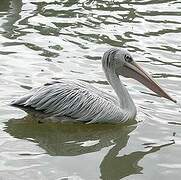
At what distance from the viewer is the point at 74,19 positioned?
32.3 ft

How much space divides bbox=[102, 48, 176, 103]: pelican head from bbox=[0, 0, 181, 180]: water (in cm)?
31

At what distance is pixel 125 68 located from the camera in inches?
261

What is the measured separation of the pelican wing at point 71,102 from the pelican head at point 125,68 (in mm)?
380

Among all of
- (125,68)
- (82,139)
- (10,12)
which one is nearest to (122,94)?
(125,68)

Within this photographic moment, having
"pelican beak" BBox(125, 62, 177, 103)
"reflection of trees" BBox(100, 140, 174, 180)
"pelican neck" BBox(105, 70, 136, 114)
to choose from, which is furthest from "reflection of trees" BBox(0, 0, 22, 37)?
"reflection of trees" BBox(100, 140, 174, 180)

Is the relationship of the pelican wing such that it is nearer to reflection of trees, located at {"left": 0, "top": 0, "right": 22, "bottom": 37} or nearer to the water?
the water

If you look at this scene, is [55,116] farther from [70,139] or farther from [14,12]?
[14,12]

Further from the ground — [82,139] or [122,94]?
[122,94]

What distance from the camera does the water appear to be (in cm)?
554

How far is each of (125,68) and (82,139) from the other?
1014 millimetres

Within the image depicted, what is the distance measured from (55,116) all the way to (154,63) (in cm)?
225

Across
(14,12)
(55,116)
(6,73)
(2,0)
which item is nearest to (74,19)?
(14,12)

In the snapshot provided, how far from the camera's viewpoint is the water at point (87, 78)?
5538 mm

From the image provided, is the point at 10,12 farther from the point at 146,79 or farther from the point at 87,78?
the point at 146,79
